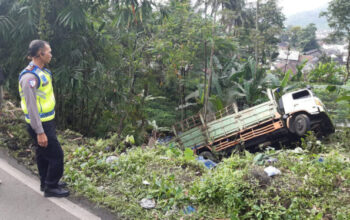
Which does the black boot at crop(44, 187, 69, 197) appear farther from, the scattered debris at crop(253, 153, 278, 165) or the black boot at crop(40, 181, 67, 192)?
the scattered debris at crop(253, 153, 278, 165)

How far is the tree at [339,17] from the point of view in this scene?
17670 mm

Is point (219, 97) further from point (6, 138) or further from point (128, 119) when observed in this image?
point (6, 138)

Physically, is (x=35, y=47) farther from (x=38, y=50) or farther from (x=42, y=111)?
(x=42, y=111)

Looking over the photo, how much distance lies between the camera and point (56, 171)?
3.49 meters

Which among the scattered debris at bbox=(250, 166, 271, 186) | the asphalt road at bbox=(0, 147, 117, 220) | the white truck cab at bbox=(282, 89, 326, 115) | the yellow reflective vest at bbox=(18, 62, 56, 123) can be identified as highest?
the yellow reflective vest at bbox=(18, 62, 56, 123)

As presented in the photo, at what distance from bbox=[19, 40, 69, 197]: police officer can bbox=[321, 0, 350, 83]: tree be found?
18.3 meters

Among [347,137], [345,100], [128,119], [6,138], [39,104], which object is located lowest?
[347,137]

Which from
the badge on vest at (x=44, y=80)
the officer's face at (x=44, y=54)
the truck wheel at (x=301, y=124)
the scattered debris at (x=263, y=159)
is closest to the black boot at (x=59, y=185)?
the badge on vest at (x=44, y=80)

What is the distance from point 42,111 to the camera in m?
3.31

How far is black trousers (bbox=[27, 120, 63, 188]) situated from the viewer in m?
3.40

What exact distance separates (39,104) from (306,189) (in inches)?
114

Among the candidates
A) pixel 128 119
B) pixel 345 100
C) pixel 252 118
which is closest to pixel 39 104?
pixel 128 119

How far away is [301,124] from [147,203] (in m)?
6.29

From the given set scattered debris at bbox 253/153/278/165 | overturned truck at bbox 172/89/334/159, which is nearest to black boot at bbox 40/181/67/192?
scattered debris at bbox 253/153/278/165
